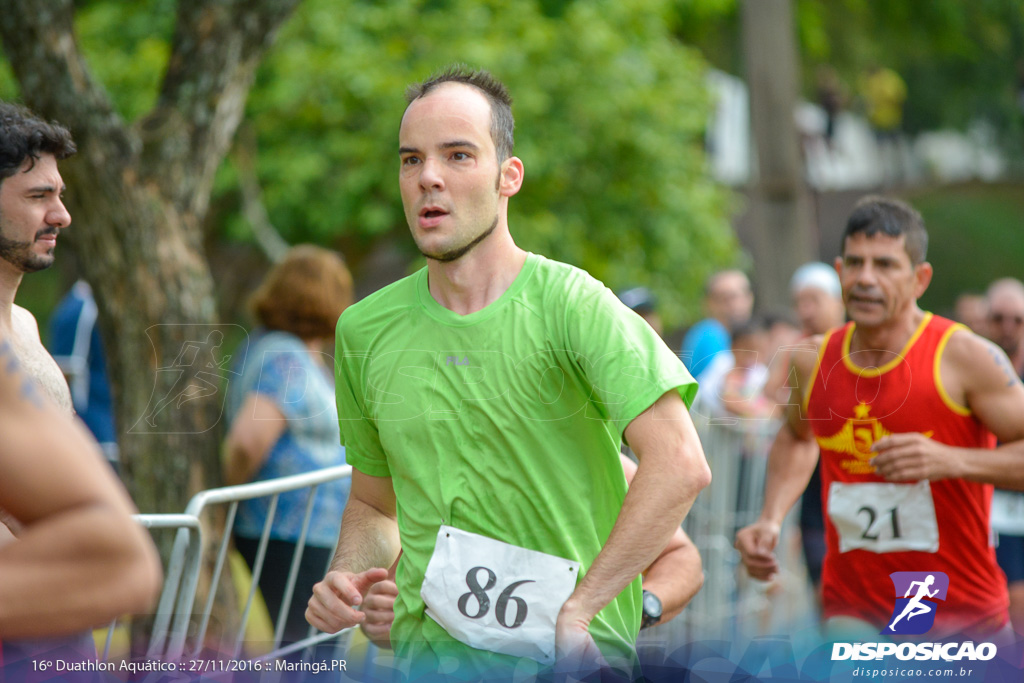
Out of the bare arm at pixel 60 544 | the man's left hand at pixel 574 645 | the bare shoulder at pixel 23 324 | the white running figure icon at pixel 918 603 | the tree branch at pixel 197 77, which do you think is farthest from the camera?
the tree branch at pixel 197 77

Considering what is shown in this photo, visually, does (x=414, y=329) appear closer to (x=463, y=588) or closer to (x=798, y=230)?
(x=463, y=588)

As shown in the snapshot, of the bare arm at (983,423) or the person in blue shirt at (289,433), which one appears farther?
the person in blue shirt at (289,433)

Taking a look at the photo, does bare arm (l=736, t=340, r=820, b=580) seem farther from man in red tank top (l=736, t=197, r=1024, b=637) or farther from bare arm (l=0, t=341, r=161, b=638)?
bare arm (l=0, t=341, r=161, b=638)

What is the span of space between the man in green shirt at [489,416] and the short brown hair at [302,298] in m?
2.07

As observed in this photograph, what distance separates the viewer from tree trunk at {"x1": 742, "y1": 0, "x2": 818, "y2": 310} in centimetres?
973

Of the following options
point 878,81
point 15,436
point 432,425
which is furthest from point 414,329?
point 878,81

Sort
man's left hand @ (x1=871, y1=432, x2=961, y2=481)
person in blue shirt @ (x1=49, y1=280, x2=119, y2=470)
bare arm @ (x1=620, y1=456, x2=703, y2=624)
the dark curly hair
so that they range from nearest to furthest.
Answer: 1. the dark curly hair
2. bare arm @ (x1=620, y1=456, x2=703, y2=624)
3. man's left hand @ (x1=871, y1=432, x2=961, y2=481)
4. person in blue shirt @ (x1=49, y1=280, x2=119, y2=470)

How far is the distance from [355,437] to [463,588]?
509 mm

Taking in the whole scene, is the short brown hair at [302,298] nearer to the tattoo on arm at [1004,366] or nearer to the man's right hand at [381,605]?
the man's right hand at [381,605]

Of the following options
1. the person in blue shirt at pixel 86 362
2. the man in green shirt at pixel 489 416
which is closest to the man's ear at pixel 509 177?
the man in green shirt at pixel 489 416

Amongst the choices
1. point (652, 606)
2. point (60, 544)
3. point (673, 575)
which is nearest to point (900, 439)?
point (673, 575)

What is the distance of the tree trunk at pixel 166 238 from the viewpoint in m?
4.34

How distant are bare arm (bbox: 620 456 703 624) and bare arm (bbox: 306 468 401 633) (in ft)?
2.04

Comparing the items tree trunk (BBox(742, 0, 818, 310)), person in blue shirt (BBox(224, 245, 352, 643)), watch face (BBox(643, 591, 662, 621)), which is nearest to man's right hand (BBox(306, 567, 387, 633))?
watch face (BBox(643, 591, 662, 621))
